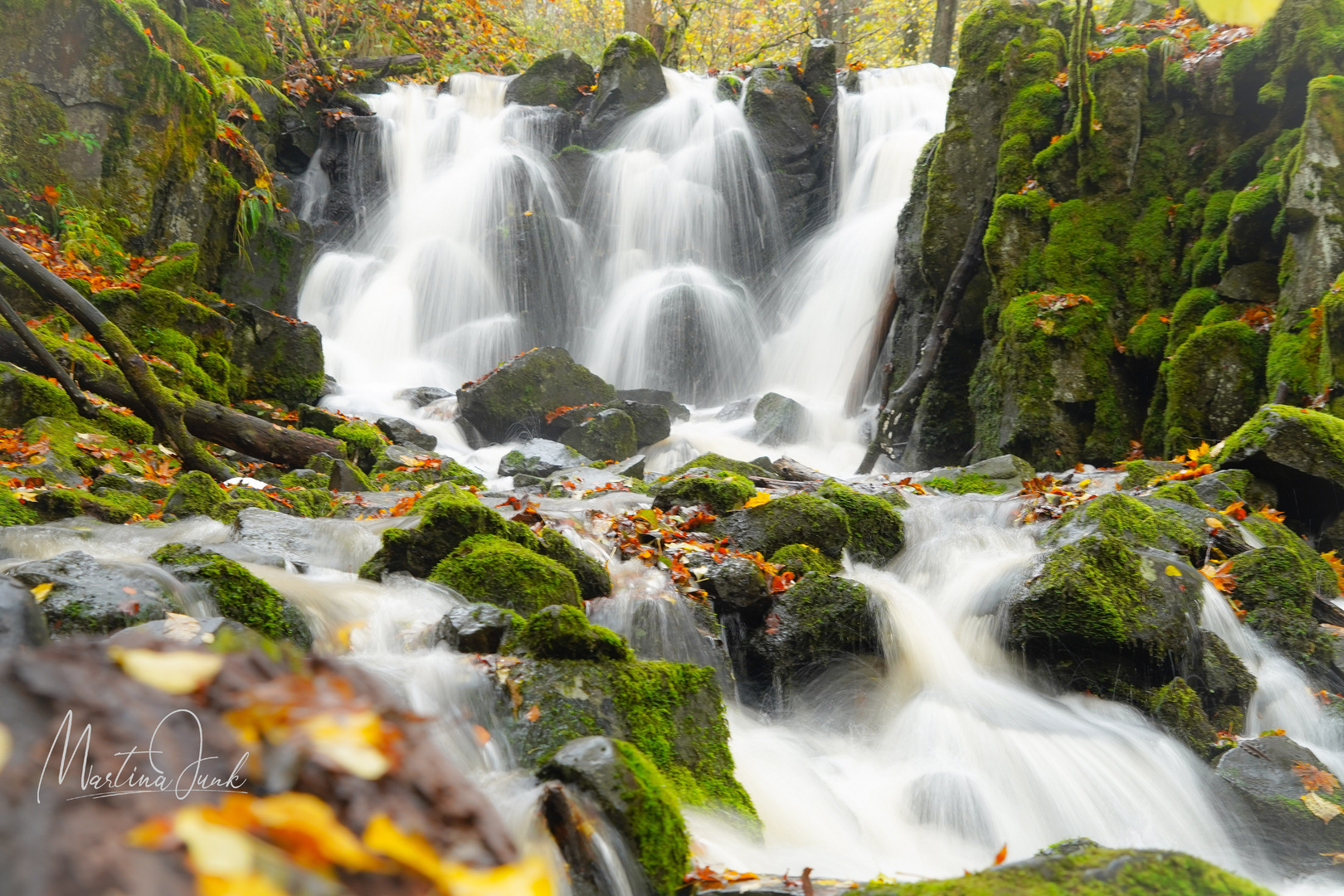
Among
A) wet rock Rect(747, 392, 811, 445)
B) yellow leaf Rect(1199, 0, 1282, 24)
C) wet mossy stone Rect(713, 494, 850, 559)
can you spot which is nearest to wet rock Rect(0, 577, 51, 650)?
yellow leaf Rect(1199, 0, 1282, 24)

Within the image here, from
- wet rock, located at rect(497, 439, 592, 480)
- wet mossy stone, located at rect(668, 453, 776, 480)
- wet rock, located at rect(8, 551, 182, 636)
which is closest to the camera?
wet rock, located at rect(8, 551, 182, 636)

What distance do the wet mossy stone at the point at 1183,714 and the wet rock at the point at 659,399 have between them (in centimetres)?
856

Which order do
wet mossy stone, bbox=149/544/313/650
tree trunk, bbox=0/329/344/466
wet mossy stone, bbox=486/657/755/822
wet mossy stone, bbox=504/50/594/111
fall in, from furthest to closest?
wet mossy stone, bbox=504/50/594/111
tree trunk, bbox=0/329/344/466
wet mossy stone, bbox=149/544/313/650
wet mossy stone, bbox=486/657/755/822

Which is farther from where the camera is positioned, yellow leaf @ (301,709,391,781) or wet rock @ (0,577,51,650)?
wet rock @ (0,577,51,650)

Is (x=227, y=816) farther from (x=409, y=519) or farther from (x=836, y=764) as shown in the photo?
(x=409, y=519)

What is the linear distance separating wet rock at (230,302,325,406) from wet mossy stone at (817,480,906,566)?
7.68 meters

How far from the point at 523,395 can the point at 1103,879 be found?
1016 cm

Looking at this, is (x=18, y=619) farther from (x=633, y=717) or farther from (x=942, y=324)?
(x=942, y=324)

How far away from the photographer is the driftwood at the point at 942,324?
10219 millimetres

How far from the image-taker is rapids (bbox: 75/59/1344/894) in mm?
3525

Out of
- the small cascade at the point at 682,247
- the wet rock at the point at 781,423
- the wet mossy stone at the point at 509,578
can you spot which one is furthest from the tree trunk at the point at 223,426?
the small cascade at the point at 682,247

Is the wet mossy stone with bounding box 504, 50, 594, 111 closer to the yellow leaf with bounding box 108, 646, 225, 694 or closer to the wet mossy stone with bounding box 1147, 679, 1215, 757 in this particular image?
the wet mossy stone with bounding box 1147, 679, 1215, 757

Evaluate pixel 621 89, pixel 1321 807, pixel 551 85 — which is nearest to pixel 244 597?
pixel 1321 807

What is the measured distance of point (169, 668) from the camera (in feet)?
2.44
